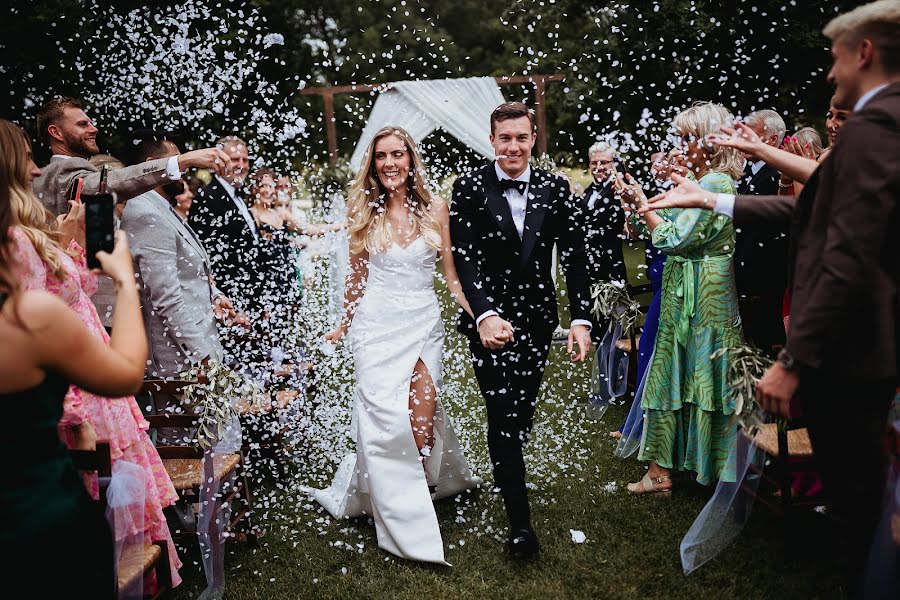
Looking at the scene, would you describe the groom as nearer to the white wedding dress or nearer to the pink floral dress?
the white wedding dress

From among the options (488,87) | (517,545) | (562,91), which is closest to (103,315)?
(517,545)

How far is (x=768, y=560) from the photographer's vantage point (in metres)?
3.31

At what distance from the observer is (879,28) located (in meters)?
2.04

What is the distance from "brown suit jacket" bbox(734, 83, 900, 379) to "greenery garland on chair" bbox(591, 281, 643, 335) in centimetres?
333

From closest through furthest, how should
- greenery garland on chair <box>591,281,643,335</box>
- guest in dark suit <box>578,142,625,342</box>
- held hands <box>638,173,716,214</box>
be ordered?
held hands <box>638,173,716,214</box> < greenery garland on chair <box>591,281,643,335</box> < guest in dark suit <box>578,142,625,342</box>

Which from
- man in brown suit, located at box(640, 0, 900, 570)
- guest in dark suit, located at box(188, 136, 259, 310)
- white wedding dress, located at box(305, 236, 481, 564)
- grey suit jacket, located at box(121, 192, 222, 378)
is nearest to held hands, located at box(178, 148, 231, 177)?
grey suit jacket, located at box(121, 192, 222, 378)

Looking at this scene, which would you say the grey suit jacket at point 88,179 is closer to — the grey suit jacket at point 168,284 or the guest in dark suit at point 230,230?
the grey suit jacket at point 168,284

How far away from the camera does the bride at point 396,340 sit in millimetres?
3627

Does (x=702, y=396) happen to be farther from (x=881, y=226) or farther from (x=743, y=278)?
(x=881, y=226)

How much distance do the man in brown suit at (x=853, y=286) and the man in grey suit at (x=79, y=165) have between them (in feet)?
8.89

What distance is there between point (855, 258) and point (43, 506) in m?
2.31

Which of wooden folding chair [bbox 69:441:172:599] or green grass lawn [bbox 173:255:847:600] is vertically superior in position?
wooden folding chair [bbox 69:441:172:599]

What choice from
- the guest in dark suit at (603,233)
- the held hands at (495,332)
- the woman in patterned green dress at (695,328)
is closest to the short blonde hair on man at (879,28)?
the woman in patterned green dress at (695,328)

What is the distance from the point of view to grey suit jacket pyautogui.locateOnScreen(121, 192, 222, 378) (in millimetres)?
3795
